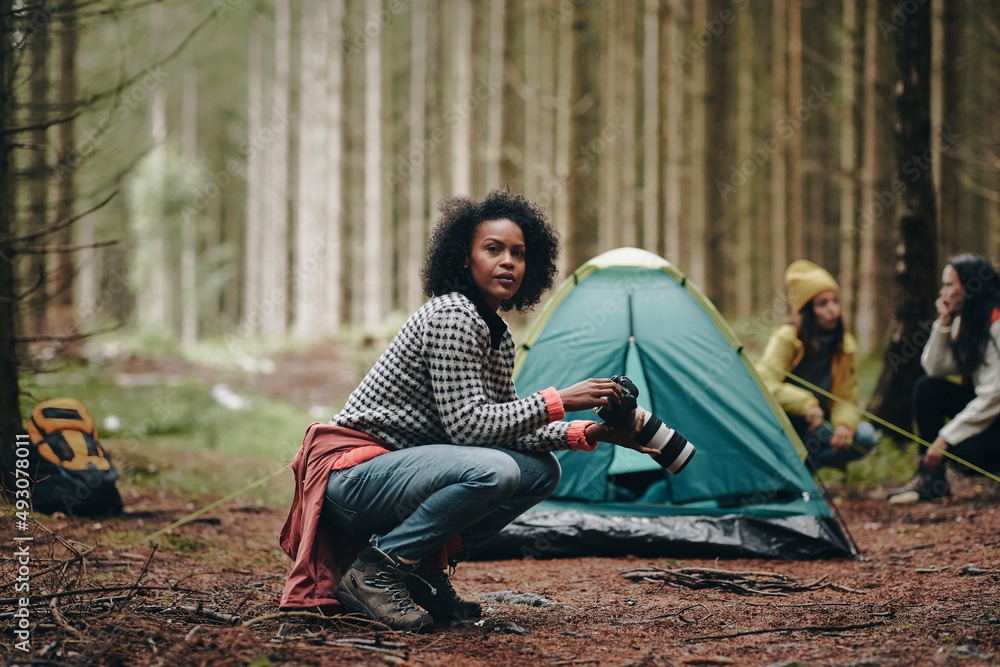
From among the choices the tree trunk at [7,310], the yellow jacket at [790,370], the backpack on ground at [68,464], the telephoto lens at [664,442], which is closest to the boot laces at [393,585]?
the telephoto lens at [664,442]

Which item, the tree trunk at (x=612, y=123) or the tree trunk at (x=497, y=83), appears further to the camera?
the tree trunk at (x=612, y=123)

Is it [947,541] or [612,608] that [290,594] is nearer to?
[612,608]

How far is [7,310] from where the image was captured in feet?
14.5

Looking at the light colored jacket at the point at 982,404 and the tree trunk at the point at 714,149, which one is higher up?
the tree trunk at the point at 714,149

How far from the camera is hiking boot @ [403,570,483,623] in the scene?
2.70 m

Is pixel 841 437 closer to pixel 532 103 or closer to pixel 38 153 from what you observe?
pixel 38 153

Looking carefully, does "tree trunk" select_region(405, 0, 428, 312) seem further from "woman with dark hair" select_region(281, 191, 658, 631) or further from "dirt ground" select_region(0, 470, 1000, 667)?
"woman with dark hair" select_region(281, 191, 658, 631)

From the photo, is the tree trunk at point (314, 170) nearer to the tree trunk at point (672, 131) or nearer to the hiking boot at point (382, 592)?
the tree trunk at point (672, 131)

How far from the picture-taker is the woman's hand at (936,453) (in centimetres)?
441

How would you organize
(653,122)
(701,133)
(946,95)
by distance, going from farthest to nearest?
(653,122) → (701,133) → (946,95)

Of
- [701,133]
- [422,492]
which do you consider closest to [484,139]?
[701,133]

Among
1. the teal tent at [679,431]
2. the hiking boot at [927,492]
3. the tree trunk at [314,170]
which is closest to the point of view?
the teal tent at [679,431]

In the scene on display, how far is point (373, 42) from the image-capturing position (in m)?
16.8

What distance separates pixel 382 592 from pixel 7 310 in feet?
10.2
